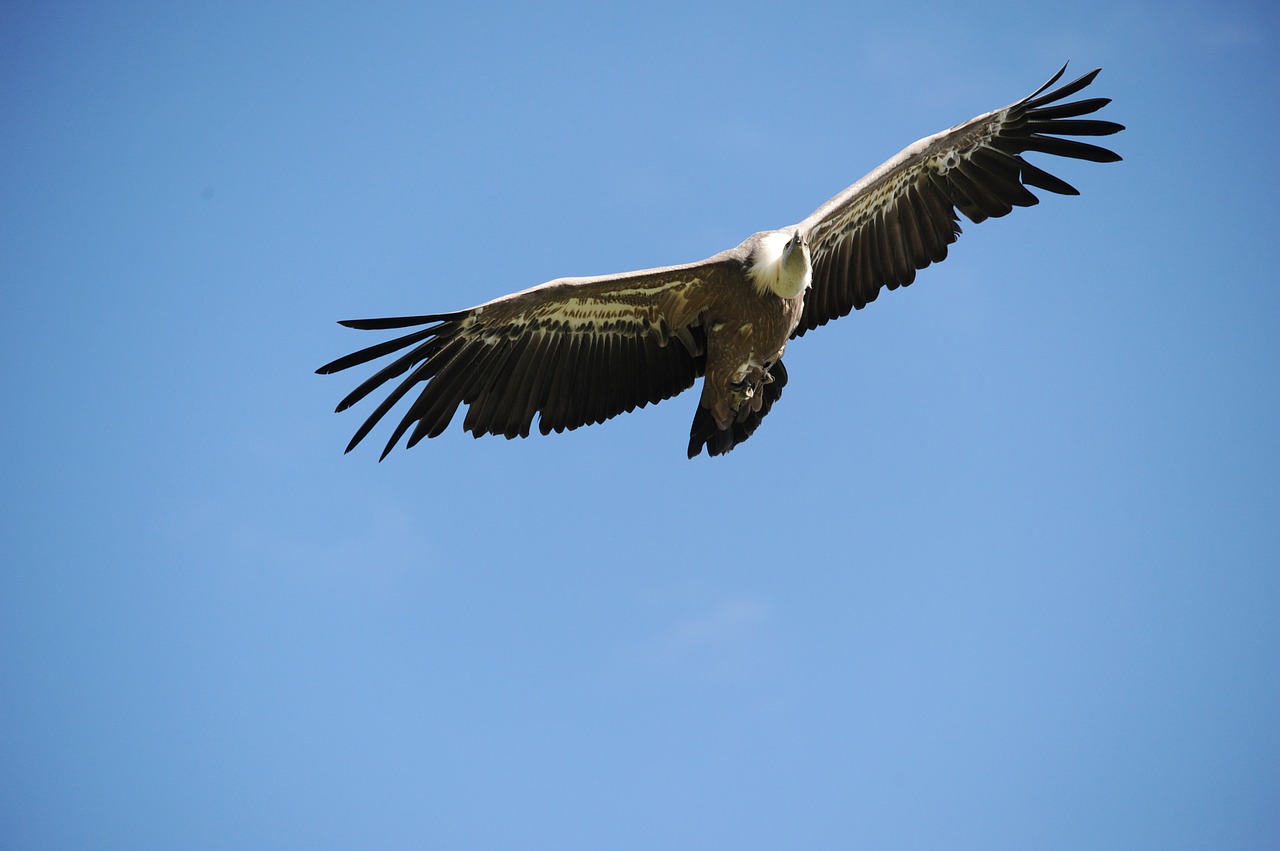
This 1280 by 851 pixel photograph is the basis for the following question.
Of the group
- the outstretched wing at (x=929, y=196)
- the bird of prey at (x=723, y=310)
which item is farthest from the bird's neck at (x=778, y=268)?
the outstretched wing at (x=929, y=196)

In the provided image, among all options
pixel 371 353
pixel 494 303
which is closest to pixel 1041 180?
pixel 494 303

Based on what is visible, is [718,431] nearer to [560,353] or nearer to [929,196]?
[560,353]

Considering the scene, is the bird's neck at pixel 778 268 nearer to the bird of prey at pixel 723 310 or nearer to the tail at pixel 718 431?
the bird of prey at pixel 723 310

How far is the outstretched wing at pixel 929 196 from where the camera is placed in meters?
8.43

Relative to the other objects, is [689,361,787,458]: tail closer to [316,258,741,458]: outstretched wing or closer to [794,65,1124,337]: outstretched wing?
[316,258,741,458]: outstretched wing

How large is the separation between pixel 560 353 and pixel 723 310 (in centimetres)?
134

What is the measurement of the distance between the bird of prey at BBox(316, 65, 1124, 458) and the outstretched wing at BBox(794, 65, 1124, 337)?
0.04 feet

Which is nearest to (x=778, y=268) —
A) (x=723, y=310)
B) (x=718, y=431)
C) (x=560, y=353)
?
(x=723, y=310)

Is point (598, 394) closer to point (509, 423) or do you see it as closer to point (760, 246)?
point (509, 423)

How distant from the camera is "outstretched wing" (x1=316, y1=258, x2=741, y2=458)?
796cm

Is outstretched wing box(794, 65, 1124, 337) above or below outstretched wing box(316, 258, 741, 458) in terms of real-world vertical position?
above

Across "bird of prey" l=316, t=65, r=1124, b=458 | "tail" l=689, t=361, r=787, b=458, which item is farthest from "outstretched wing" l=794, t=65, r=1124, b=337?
"tail" l=689, t=361, r=787, b=458

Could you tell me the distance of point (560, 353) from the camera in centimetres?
846

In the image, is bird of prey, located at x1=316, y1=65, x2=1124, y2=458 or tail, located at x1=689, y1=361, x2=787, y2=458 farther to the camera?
tail, located at x1=689, y1=361, x2=787, y2=458
